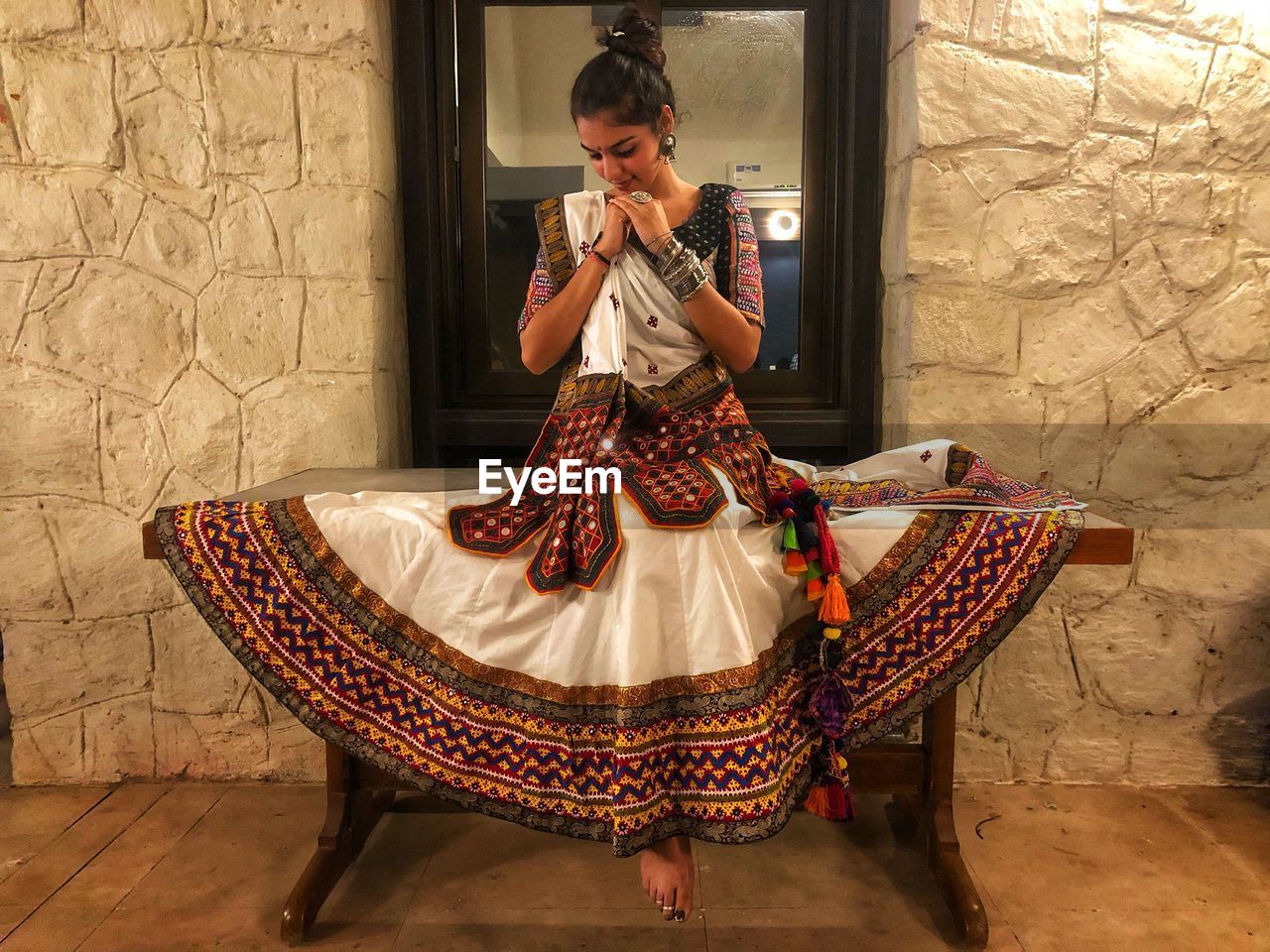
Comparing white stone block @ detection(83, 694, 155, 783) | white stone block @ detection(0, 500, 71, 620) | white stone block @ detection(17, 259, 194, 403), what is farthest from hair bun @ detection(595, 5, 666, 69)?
white stone block @ detection(83, 694, 155, 783)

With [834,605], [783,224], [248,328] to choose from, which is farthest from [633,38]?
[248,328]

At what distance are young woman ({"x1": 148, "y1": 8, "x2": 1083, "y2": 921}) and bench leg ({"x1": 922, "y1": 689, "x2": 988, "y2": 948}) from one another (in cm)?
31

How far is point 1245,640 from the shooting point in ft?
6.26

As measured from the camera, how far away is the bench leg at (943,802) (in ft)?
4.98

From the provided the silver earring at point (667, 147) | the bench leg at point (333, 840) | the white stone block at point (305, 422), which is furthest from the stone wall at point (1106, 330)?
the bench leg at point (333, 840)

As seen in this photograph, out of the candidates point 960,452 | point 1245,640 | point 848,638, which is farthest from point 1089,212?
point 848,638

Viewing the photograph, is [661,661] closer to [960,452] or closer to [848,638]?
[848,638]

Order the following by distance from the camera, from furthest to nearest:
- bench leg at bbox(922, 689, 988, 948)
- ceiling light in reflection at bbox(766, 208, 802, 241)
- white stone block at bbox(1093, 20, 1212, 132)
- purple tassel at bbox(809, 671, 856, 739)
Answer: ceiling light in reflection at bbox(766, 208, 802, 241) → white stone block at bbox(1093, 20, 1212, 132) → bench leg at bbox(922, 689, 988, 948) → purple tassel at bbox(809, 671, 856, 739)

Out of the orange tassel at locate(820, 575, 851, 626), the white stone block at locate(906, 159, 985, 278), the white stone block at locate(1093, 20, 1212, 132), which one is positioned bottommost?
the orange tassel at locate(820, 575, 851, 626)

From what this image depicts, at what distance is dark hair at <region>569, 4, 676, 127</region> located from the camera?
52.1 inches

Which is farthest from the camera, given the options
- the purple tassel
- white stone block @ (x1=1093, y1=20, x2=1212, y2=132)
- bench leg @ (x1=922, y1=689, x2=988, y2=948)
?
white stone block @ (x1=1093, y1=20, x2=1212, y2=132)

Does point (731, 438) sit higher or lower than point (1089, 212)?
lower

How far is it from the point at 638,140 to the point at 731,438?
52 cm

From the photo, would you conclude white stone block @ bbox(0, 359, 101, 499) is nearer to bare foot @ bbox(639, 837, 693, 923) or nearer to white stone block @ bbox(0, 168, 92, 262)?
white stone block @ bbox(0, 168, 92, 262)
